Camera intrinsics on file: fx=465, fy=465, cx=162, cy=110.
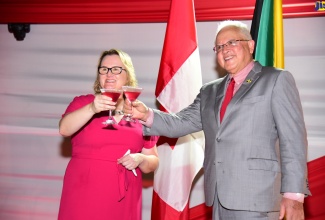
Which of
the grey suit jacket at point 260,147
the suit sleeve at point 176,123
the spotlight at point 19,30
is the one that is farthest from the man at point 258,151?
the spotlight at point 19,30

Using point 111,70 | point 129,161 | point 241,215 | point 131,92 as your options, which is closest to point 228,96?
point 131,92

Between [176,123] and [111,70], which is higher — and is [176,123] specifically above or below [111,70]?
below

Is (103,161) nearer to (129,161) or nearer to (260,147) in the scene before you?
(129,161)

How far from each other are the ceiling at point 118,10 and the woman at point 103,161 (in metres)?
1.26

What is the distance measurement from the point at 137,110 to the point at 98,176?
0.50 meters

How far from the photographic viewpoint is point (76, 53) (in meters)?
4.59

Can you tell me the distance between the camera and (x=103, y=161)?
2.88 metres

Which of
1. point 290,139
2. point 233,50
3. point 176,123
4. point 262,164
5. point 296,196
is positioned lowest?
point 296,196

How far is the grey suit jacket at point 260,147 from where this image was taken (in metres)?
2.26

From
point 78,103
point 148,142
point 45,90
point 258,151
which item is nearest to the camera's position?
point 258,151

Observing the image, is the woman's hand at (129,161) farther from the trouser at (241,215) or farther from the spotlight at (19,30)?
the spotlight at (19,30)

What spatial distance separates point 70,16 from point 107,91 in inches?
83.3

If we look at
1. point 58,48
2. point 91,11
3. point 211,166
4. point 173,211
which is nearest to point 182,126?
point 211,166

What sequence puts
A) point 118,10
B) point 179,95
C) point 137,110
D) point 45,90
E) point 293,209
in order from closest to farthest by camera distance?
point 293,209 < point 137,110 < point 179,95 < point 118,10 < point 45,90
